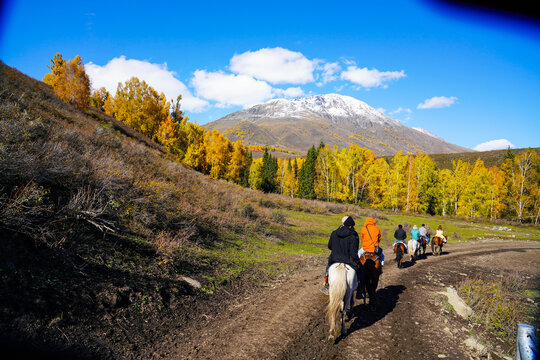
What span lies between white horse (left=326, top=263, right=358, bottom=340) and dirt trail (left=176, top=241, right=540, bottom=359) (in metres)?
0.37

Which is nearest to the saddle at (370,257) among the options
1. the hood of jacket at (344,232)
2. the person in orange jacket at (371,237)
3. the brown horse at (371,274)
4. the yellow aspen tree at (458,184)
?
the brown horse at (371,274)

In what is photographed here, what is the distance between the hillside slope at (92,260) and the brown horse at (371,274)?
4.11m

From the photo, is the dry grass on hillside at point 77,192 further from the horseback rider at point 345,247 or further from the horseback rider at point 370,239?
the horseback rider at point 370,239

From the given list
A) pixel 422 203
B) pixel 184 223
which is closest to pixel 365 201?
pixel 422 203

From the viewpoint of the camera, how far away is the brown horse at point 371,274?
25.7 ft

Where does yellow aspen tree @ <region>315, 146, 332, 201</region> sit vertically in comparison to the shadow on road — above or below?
above

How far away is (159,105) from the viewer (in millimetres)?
45594

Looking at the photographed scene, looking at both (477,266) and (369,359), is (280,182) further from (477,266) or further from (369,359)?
(369,359)

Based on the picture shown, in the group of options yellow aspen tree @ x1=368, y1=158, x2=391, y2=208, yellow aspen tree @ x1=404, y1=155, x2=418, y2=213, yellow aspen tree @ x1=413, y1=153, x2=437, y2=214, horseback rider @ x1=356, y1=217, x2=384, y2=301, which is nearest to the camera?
horseback rider @ x1=356, y1=217, x2=384, y2=301

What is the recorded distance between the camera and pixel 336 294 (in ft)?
19.5

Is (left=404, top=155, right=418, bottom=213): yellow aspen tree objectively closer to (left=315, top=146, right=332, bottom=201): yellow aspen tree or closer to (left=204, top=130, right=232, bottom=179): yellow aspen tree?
(left=315, top=146, right=332, bottom=201): yellow aspen tree

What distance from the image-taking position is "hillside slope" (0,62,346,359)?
14.3 ft

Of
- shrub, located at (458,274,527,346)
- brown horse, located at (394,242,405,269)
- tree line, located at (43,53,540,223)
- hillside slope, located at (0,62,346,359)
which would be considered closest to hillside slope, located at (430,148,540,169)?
tree line, located at (43,53,540,223)

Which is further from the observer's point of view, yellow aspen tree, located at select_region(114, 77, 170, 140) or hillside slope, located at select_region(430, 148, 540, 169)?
hillside slope, located at select_region(430, 148, 540, 169)
